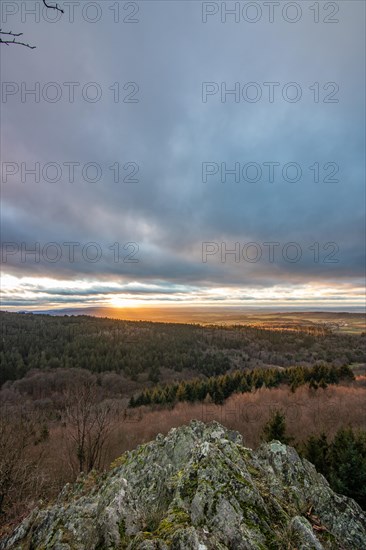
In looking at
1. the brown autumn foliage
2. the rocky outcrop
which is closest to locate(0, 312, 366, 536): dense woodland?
the brown autumn foliage

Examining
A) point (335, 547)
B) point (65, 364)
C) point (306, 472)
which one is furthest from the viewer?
point (65, 364)

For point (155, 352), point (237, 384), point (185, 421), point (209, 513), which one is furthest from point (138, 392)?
point (209, 513)

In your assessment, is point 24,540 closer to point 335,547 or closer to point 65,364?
point 335,547

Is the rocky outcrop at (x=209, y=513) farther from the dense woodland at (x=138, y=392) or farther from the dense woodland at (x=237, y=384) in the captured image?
the dense woodland at (x=237, y=384)

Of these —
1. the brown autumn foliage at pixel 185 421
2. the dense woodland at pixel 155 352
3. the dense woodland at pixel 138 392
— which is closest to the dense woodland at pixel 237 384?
the dense woodland at pixel 138 392

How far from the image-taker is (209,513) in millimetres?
5633

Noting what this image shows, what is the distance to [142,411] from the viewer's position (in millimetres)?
57281

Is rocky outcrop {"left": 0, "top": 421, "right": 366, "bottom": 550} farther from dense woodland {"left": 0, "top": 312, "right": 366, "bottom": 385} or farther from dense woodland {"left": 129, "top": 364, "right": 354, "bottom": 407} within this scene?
dense woodland {"left": 0, "top": 312, "right": 366, "bottom": 385}

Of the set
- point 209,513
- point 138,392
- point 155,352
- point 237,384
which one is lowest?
point 138,392

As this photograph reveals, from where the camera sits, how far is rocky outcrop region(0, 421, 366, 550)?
5.12 m

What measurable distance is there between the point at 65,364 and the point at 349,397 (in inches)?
4598

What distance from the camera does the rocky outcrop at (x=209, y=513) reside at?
5121mm

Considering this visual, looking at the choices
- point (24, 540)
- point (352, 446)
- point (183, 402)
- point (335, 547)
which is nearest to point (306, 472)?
point (335, 547)

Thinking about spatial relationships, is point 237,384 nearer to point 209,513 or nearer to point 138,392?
point 138,392
